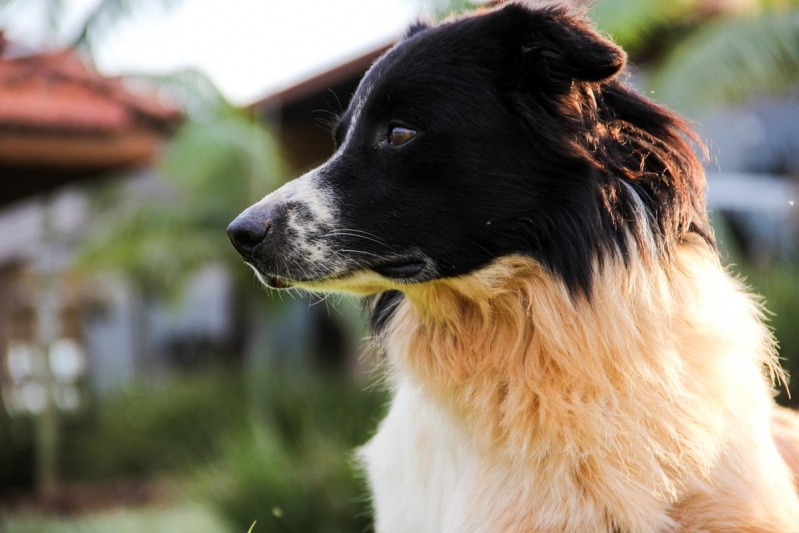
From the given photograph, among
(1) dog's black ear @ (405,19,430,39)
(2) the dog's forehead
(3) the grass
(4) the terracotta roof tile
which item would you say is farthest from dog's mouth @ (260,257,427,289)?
(4) the terracotta roof tile

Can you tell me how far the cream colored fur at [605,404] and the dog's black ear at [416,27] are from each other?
1.11 m

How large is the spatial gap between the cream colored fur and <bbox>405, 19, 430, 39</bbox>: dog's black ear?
43.7 inches

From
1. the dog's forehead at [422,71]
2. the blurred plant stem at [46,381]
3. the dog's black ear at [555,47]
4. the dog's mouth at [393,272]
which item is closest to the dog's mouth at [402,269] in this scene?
the dog's mouth at [393,272]

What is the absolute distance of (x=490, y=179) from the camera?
2773 mm

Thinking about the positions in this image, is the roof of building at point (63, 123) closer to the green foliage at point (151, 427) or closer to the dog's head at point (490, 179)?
the green foliage at point (151, 427)

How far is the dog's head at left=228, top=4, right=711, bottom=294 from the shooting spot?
8.89 feet

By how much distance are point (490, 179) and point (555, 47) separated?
17.8 inches

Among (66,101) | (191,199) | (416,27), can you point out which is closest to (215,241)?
(191,199)

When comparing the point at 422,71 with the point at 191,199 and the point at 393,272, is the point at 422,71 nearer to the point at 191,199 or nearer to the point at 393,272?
the point at 393,272

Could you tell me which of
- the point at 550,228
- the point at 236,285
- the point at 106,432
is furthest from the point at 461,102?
the point at 236,285

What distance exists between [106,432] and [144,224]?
3360mm

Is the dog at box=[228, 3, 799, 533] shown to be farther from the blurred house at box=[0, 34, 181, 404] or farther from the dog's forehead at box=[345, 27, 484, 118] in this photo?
the blurred house at box=[0, 34, 181, 404]

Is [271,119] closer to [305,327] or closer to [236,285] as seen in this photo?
[236,285]

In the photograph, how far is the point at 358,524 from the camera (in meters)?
5.98
